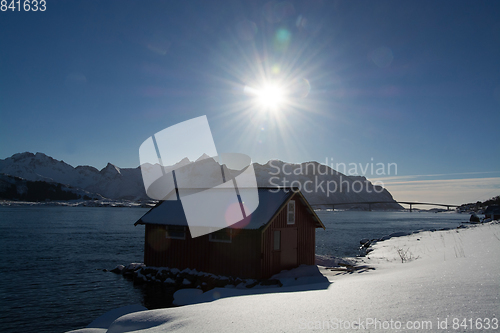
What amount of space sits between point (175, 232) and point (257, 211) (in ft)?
22.4

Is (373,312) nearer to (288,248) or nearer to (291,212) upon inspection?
(288,248)

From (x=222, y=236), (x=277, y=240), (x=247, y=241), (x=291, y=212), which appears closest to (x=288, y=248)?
(x=277, y=240)

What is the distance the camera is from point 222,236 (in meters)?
21.4

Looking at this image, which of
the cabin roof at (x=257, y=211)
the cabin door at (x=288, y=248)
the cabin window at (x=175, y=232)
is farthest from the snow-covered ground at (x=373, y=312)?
the cabin window at (x=175, y=232)

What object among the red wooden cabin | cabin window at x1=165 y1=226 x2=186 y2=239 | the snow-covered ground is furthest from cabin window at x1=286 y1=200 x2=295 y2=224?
the snow-covered ground

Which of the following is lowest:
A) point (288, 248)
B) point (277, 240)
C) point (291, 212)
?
point (288, 248)

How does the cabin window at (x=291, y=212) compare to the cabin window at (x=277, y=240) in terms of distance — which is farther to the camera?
the cabin window at (x=291, y=212)

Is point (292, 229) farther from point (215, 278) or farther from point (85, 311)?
point (85, 311)

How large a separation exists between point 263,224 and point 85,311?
10.9m

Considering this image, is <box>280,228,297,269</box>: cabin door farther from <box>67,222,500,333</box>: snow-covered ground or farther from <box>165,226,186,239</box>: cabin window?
<box>67,222,500,333</box>: snow-covered ground

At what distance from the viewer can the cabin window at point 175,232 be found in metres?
23.2

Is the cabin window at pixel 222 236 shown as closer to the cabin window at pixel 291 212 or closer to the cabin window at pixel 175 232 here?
the cabin window at pixel 175 232

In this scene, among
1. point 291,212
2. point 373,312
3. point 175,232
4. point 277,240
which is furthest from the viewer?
point 175,232

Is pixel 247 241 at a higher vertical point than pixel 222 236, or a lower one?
lower
